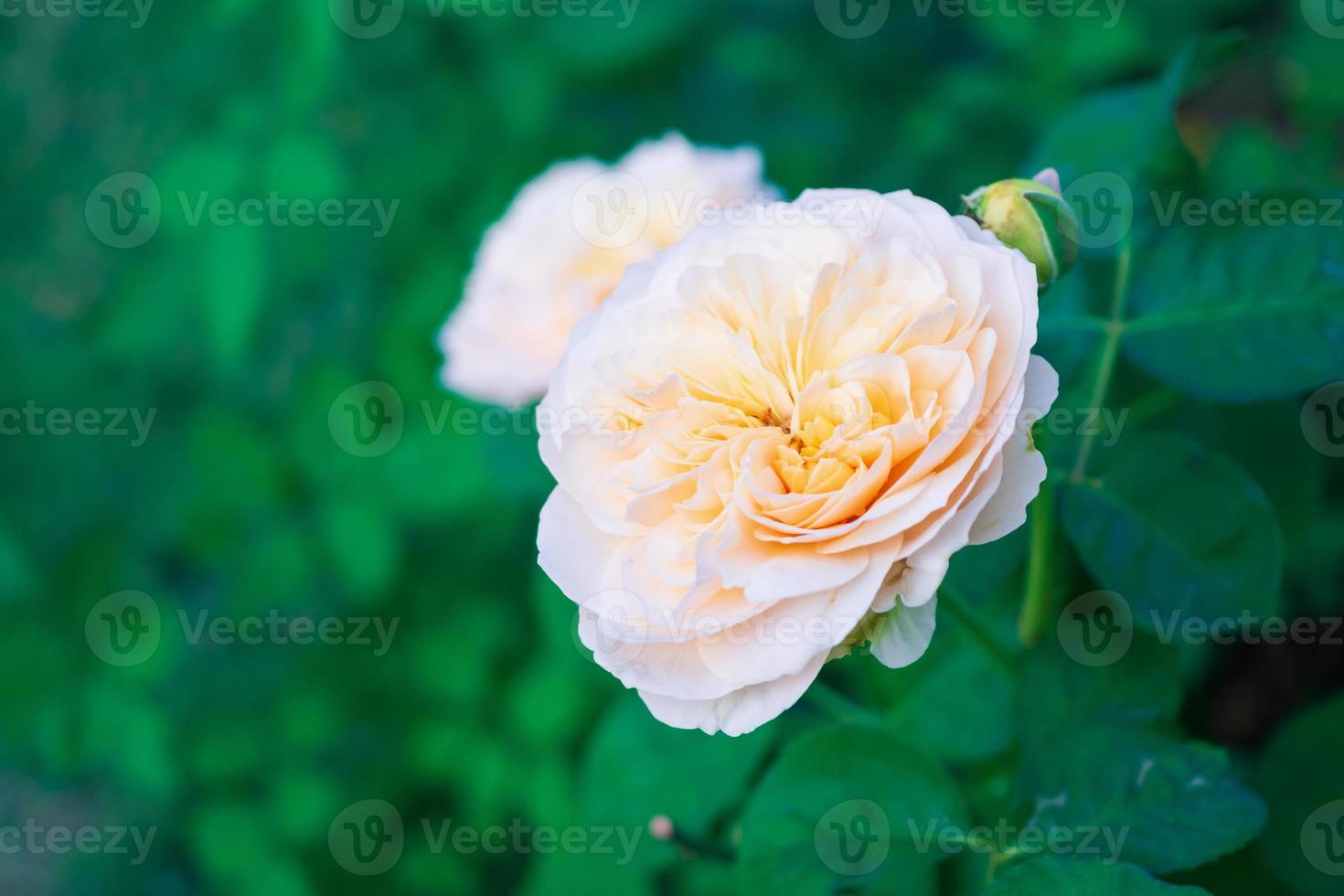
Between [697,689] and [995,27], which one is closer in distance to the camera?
[697,689]

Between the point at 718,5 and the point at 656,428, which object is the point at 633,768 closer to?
the point at 656,428

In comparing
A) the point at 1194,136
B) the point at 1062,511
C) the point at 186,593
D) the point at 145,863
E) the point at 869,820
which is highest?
the point at 1062,511

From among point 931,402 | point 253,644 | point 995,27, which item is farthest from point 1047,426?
point 253,644

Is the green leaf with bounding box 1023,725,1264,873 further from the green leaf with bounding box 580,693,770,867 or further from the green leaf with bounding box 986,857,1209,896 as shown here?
the green leaf with bounding box 580,693,770,867

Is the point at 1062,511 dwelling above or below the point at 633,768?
above

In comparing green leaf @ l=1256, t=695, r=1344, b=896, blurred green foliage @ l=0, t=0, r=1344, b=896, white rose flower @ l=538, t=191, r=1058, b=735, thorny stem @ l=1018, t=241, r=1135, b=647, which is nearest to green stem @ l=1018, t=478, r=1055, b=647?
thorny stem @ l=1018, t=241, r=1135, b=647
